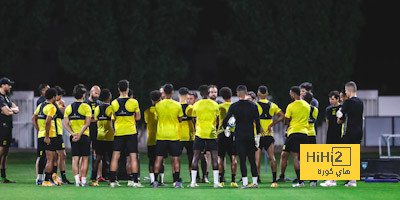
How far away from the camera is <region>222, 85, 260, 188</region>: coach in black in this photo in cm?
1573

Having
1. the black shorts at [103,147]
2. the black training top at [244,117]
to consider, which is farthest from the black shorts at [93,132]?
the black training top at [244,117]

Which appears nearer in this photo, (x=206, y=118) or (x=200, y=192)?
(x=200, y=192)

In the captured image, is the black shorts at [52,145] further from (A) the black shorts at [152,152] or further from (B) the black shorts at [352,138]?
(B) the black shorts at [352,138]

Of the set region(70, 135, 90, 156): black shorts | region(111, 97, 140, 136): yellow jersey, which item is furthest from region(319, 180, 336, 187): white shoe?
region(70, 135, 90, 156): black shorts

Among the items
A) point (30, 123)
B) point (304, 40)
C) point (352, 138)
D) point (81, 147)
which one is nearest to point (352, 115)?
point (352, 138)

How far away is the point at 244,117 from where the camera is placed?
51.6 ft

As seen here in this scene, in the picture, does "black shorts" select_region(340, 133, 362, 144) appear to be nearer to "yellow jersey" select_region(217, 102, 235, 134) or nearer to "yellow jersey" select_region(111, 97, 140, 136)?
"yellow jersey" select_region(217, 102, 235, 134)

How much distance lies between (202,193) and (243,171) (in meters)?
1.34

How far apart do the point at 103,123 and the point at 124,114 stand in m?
1.11

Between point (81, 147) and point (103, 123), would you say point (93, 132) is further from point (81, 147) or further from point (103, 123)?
point (81, 147)

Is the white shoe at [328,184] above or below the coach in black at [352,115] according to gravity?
below

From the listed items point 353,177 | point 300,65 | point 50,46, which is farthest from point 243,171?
point 50,46

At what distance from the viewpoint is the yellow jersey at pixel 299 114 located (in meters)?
16.5

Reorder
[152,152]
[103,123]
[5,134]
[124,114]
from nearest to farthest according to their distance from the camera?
[124,114] → [103,123] → [152,152] → [5,134]
